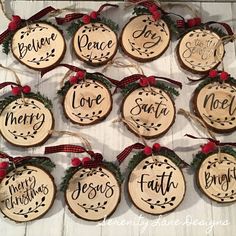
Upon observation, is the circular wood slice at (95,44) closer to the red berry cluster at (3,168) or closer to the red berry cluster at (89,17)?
the red berry cluster at (89,17)

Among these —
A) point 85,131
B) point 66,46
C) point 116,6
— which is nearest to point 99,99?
point 85,131

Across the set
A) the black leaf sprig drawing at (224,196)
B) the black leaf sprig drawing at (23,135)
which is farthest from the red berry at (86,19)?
the black leaf sprig drawing at (224,196)

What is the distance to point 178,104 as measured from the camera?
123 centimetres

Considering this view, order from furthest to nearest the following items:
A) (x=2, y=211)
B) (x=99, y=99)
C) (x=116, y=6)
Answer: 1. (x=116, y=6)
2. (x=99, y=99)
3. (x=2, y=211)

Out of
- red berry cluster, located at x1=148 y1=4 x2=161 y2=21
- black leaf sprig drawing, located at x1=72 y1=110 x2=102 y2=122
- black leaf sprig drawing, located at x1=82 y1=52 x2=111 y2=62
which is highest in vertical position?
red berry cluster, located at x1=148 y1=4 x2=161 y2=21

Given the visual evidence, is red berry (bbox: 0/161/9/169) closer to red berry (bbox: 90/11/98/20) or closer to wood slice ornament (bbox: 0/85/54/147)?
wood slice ornament (bbox: 0/85/54/147)

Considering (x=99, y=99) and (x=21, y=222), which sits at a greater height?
(x=99, y=99)

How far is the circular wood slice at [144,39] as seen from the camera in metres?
1.26

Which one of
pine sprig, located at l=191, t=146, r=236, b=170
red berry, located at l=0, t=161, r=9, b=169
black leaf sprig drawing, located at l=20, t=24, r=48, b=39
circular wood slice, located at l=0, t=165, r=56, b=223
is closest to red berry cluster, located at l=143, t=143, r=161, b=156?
pine sprig, located at l=191, t=146, r=236, b=170

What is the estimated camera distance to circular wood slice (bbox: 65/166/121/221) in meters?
1.10

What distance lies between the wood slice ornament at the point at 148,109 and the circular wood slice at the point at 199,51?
11 centimetres

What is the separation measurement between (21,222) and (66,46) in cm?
53

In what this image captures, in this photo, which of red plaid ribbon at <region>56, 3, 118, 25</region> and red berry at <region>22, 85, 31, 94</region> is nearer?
red berry at <region>22, 85, 31, 94</region>

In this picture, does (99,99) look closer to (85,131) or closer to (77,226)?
(85,131)
